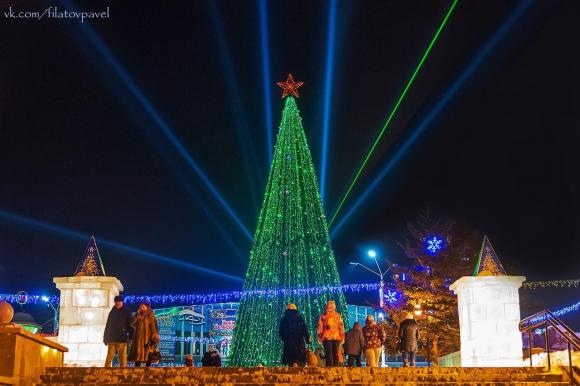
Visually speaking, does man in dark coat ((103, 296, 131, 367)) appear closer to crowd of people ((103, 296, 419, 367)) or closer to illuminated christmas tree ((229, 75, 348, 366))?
crowd of people ((103, 296, 419, 367))

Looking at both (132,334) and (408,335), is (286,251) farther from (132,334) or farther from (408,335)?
(132,334)

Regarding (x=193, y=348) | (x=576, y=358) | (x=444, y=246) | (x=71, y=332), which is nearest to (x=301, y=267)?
(x=444, y=246)

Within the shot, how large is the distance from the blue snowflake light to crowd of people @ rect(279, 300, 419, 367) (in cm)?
2143

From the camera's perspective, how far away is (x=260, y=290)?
3134 cm

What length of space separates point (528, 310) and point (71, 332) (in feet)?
103

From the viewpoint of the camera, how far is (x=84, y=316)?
1697 cm

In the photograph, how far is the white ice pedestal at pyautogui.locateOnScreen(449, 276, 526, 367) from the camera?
651 inches

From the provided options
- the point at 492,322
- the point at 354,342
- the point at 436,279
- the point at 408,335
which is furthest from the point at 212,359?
the point at 436,279

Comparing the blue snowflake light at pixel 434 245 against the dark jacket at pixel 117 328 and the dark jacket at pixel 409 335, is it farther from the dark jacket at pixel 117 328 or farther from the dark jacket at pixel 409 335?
the dark jacket at pixel 117 328

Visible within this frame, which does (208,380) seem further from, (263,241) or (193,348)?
(193,348)

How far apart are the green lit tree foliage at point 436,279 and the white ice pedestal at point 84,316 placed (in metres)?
21.7

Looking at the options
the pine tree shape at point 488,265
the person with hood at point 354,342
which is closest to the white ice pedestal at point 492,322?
the pine tree shape at point 488,265

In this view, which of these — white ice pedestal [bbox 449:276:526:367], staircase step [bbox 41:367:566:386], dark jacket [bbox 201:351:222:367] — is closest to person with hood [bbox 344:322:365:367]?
white ice pedestal [bbox 449:276:526:367]

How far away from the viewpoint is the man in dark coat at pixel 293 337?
1501 cm
